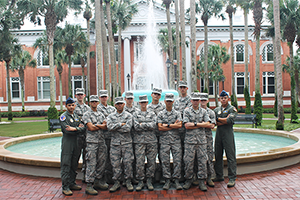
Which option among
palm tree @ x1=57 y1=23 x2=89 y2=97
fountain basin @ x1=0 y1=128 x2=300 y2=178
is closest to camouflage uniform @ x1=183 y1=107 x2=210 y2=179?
fountain basin @ x1=0 y1=128 x2=300 y2=178

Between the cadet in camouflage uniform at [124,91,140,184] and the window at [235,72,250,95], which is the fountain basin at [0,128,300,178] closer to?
the cadet in camouflage uniform at [124,91,140,184]

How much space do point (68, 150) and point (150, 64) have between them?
24282mm

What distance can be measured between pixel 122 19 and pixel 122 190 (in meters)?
25.8

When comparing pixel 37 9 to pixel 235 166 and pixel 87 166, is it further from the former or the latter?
pixel 235 166

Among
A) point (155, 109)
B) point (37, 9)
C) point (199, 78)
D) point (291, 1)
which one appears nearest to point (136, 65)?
point (199, 78)

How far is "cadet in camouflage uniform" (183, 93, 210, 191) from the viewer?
17.5ft

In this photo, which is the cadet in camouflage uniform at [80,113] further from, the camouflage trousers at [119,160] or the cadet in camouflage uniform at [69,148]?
the camouflage trousers at [119,160]

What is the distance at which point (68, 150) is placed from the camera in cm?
531

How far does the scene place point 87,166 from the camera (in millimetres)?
5352

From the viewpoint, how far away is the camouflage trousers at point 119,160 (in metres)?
5.37

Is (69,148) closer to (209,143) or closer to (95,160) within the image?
(95,160)

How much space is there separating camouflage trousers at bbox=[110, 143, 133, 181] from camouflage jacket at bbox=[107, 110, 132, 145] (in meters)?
0.10

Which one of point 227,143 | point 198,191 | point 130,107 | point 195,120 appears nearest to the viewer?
point 198,191

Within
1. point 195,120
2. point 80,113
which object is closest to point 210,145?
point 195,120
